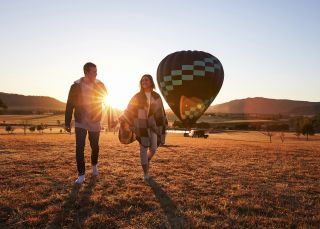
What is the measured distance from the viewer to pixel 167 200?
6797mm

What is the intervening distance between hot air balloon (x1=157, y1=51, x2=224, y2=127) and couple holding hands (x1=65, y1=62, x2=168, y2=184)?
20.1 metres

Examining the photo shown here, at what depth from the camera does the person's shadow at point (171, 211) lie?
538 centimetres

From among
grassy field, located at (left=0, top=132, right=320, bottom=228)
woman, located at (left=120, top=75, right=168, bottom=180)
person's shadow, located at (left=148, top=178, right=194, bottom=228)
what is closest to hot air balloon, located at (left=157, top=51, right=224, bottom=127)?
grassy field, located at (left=0, top=132, right=320, bottom=228)

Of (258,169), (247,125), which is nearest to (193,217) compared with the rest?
(258,169)

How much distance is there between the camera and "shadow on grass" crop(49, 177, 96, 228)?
534cm

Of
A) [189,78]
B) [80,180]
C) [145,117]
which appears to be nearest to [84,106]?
[145,117]

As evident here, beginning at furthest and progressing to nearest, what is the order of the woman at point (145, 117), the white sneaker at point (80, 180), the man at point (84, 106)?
the woman at point (145, 117)
the man at point (84, 106)
the white sneaker at point (80, 180)

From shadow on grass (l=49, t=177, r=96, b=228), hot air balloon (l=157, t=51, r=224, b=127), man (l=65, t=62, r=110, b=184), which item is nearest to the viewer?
shadow on grass (l=49, t=177, r=96, b=228)

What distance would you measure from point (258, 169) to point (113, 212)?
6.73 metres

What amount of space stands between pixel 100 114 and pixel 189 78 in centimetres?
2084

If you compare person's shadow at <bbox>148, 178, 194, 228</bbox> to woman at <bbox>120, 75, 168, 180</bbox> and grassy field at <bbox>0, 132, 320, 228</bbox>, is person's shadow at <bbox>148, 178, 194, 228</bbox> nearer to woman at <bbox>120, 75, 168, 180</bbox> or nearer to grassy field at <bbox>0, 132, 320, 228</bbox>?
Result: grassy field at <bbox>0, 132, 320, 228</bbox>

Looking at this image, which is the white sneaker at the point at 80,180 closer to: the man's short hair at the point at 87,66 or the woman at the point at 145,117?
the woman at the point at 145,117

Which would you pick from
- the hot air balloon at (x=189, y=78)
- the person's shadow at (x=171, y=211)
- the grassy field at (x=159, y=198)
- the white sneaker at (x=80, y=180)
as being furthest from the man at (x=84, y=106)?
the hot air balloon at (x=189, y=78)

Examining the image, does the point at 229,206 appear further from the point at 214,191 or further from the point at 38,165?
the point at 38,165
